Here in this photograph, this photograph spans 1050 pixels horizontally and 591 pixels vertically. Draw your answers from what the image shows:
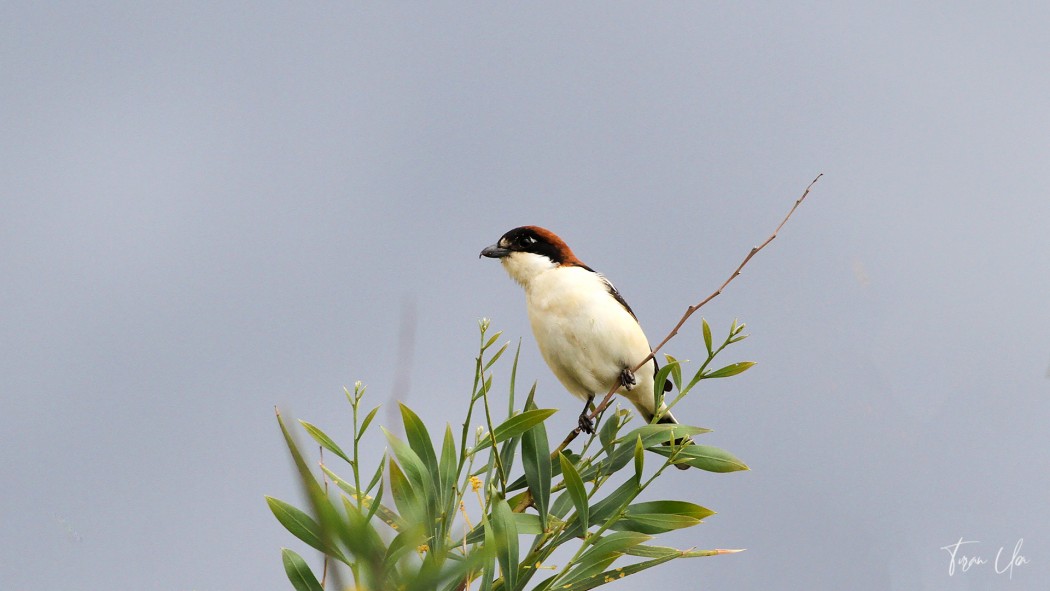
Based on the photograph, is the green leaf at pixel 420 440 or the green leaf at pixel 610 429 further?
the green leaf at pixel 610 429

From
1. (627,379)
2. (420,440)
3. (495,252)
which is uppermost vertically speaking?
(495,252)

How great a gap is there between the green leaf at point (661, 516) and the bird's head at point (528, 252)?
4.71ft

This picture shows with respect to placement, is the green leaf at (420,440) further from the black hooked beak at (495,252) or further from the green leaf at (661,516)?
the black hooked beak at (495,252)

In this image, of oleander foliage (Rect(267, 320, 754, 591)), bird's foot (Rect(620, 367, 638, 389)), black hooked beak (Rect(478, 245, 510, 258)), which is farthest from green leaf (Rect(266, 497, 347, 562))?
black hooked beak (Rect(478, 245, 510, 258))

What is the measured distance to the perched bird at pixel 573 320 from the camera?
3.64 metres

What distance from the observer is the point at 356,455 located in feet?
6.60

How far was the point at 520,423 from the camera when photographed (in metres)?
2.45

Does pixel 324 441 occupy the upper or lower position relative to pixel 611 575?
upper

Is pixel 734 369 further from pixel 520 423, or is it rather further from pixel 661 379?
pixel 520 423

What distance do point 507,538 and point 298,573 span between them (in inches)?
24.9

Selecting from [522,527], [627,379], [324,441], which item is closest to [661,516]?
[522,527]

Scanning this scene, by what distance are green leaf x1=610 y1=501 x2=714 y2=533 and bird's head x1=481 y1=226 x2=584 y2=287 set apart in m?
1.43

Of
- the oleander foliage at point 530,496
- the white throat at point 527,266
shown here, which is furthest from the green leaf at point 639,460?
the white throat at point 527,266

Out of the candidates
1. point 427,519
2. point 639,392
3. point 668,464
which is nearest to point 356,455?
point 427,519
